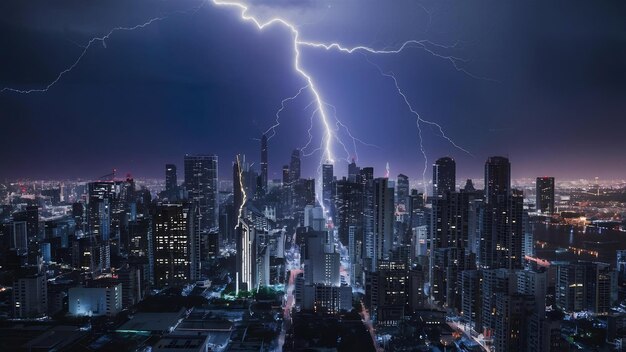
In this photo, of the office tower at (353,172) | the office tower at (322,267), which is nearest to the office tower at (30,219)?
the office tower at (322,267)

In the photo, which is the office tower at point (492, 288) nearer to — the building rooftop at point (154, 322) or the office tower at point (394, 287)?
the office tower at point (394, 287)

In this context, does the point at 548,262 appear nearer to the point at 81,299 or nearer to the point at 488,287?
the point at 488,287

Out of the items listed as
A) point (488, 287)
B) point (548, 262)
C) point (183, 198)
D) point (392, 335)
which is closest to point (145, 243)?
point (183, 198)

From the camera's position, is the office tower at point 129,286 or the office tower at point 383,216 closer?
the office tower at point 129,286

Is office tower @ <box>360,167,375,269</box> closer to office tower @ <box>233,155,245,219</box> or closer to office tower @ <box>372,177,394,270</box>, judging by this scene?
office tower @ <box>372,177,394,270</box>

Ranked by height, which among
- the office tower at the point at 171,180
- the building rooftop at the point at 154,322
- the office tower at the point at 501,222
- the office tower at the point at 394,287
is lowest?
the building rooftop at the point at 154,322

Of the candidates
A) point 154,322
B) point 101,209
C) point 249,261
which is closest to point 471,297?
point 249,261

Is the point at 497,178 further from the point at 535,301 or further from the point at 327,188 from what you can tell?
the point at 327,188
